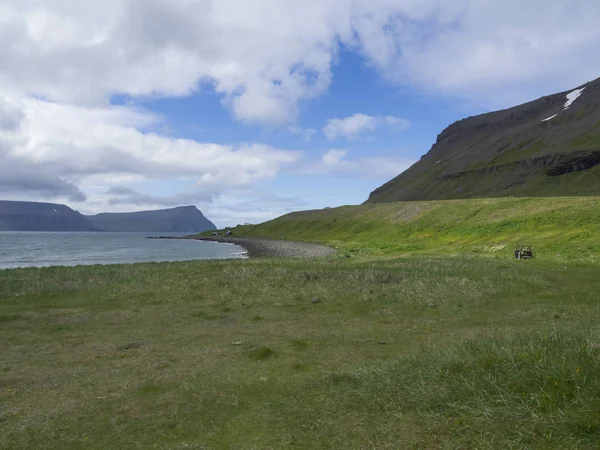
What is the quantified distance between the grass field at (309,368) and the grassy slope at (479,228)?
91.9 feet

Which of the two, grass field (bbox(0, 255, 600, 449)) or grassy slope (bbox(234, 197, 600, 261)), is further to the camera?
grassy slope (bbox(234, 197, 600, 261))

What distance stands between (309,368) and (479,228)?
259 feet

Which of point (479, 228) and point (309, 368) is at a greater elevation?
point (479, 228)

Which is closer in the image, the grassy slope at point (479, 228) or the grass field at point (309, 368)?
the grass field at point (309, 368)

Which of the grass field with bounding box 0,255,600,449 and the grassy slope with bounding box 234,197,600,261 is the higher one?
the grassy slope with bounding box 234,197,600,261

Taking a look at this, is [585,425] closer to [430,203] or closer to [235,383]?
[235,383]

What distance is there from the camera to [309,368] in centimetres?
1371

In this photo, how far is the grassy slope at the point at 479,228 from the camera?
176 ft

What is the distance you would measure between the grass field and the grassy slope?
91.9 ft

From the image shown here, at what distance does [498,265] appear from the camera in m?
37.2

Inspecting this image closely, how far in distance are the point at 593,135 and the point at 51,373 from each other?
744ft

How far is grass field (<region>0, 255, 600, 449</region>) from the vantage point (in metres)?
8.47

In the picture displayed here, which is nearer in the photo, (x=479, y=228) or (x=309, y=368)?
(x=309, y=368)

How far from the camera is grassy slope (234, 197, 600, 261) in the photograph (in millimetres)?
53531
